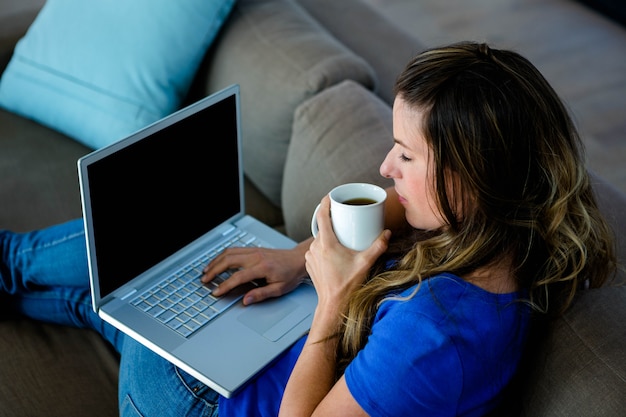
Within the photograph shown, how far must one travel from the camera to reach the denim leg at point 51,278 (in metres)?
1.65

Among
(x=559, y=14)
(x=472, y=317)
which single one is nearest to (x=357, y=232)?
(x=472, y=317)

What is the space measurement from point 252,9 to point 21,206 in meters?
0.82

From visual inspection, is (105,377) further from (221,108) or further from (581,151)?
(581,151)

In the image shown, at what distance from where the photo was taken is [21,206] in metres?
1.96

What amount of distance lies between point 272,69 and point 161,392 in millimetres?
948

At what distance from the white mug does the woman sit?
0.02 meters

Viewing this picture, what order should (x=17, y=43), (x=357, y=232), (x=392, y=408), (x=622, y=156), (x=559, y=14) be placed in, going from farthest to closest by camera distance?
(x=559, y=14)
(x=622, y=156)
(x=17, y=43)
(x=357, y=232)
(x=392, y=408)

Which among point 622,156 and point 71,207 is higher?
point 71,207

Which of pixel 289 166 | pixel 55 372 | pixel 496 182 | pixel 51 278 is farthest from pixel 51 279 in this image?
pixel 496 182

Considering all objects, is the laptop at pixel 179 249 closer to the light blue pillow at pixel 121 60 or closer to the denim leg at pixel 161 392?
the denim leg at pixel 161 392

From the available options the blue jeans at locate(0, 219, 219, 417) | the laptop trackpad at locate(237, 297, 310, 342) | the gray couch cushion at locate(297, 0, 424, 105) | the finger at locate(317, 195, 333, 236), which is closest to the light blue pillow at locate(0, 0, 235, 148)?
the gray couch cushion at locate(297, 0, 424, 105)

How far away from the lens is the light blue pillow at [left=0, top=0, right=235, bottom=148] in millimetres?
2070

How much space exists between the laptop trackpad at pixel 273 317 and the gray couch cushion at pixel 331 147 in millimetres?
325

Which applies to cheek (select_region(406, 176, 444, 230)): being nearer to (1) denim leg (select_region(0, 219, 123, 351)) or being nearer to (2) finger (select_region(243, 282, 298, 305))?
(2) finger (select_region(243, 282, 298, 305))
